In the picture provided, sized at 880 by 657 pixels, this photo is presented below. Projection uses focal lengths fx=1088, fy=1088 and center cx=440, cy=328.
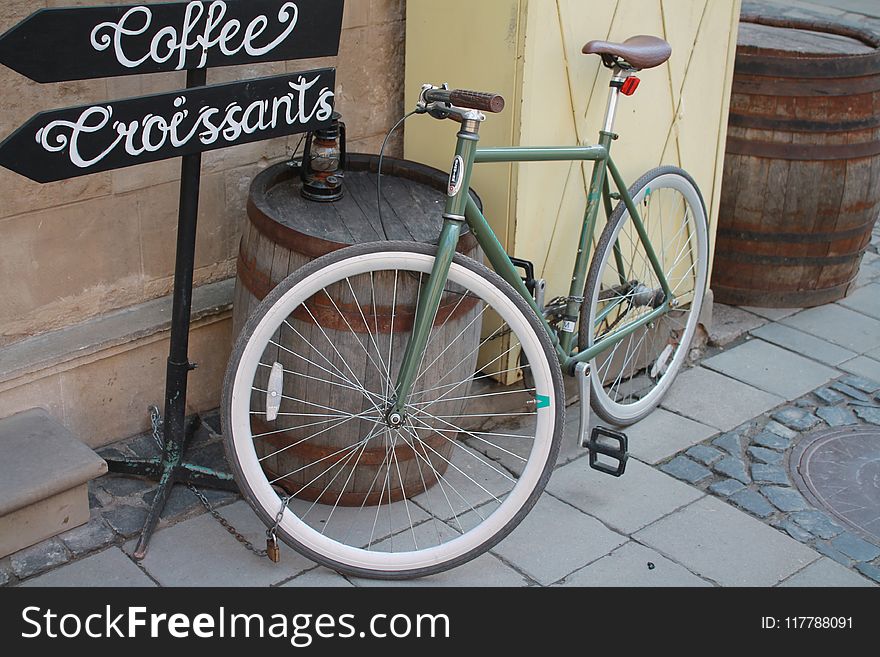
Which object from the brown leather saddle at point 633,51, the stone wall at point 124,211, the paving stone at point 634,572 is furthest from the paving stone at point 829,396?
the stone wall at point 124,211

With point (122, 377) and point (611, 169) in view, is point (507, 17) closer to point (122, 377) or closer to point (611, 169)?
point (611, 169)

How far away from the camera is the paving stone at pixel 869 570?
10.5ft

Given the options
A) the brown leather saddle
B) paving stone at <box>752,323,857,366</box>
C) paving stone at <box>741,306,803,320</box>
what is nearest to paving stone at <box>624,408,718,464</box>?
paving stone at <box>752,323,857,366</box>

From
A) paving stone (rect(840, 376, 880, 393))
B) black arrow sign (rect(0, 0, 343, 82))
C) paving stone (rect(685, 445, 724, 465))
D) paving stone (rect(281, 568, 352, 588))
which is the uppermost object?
black arrow sign (rect(0, 0, 343, 82))

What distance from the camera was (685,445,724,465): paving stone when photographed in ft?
12.4

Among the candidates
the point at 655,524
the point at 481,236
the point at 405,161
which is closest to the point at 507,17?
the point at 405,161

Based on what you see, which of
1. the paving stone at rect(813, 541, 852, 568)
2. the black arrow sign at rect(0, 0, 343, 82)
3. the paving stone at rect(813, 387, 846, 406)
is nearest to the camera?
the black arrow sign at rect(0, 0, 343, 82)

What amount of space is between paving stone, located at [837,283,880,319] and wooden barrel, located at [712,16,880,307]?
0.11m

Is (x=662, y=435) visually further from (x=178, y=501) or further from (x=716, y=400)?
(x=178, y=501)

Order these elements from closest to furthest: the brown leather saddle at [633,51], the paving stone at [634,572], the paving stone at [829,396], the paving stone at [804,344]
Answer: the paving stone at [634,572], the brown leather saddle at [633,51], the paving stone at [829,396], the paving stone at [804,344]

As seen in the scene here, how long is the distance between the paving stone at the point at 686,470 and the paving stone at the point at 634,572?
18.7 inches

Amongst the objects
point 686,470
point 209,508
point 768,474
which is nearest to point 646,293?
point 686,470

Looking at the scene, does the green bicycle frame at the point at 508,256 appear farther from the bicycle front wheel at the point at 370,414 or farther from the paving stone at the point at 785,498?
the paving stone at the point at 785,498

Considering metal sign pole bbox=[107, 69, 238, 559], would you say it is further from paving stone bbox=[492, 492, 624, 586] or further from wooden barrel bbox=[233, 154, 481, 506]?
paving stone bbox=[492, 492, 624, 586]
